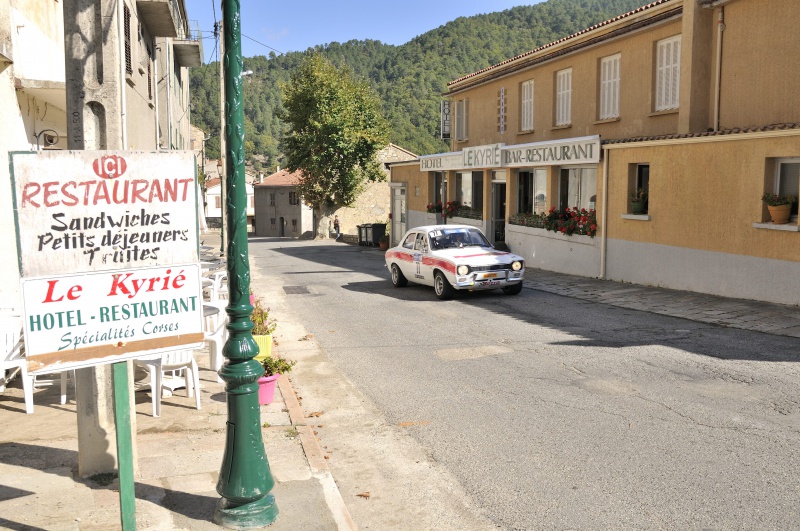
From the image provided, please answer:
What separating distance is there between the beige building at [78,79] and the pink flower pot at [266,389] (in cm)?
283

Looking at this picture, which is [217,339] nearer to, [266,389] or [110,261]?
[266,389]

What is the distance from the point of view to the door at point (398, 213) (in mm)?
37281

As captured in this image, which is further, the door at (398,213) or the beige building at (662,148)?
the door at (398,213)

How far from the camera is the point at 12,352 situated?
8195 millimetres

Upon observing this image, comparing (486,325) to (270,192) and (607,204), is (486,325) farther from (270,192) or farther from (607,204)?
(270,192)

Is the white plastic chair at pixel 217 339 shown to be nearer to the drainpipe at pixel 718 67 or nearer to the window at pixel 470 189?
the drainpipe at pixel 718 67

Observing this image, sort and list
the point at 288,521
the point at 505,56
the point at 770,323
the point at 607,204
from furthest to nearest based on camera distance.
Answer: the point at 505,56
the point at 607,204
the point at 770,323
the point at 288,521

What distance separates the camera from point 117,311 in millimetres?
4879

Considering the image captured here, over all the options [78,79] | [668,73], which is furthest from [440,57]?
[78,79]

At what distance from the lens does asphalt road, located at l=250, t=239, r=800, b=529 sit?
5.51m

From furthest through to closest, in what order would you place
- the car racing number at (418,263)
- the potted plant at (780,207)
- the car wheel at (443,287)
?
the car racing number at (418,263), the car wheel at (443,287), the potted plant at (780,207)

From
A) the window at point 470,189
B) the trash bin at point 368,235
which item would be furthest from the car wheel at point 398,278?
the trash bin at point 368,235

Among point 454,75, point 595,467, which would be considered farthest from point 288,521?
point 454,75

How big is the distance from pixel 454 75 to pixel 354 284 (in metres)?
58.9
